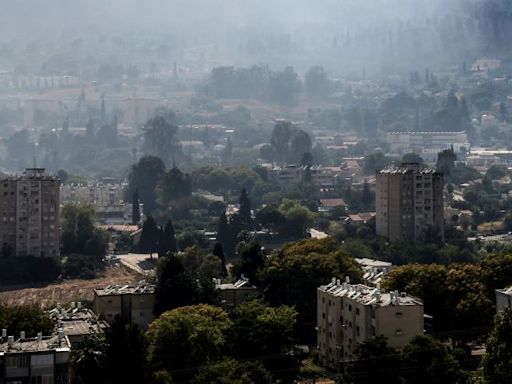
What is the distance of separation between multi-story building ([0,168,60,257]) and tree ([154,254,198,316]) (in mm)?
8530

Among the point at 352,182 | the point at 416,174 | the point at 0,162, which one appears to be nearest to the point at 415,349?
the point at 416,174

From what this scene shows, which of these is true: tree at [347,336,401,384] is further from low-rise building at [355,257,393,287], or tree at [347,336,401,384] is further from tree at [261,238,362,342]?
low-rise building at [355,257,393,287]

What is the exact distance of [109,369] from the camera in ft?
35.2

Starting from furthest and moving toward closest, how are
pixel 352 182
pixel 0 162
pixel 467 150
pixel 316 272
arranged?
1. pixel 0 162
2. pixel 467 150
3. pixel 352 182
4. pixel 316 272

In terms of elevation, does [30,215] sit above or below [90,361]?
above

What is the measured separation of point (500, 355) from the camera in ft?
33.0

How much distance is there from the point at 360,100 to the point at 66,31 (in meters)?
26.6

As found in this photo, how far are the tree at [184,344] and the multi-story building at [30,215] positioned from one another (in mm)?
11050

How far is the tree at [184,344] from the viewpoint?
11.8 m

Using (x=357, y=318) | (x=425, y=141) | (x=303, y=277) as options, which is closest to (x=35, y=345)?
(x=357, y=318)

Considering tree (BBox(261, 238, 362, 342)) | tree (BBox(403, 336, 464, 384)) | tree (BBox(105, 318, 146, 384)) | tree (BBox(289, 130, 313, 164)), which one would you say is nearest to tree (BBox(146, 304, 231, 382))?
tree (BBox(105, 318, 146, 384))

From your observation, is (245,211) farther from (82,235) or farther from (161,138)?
(161,138)

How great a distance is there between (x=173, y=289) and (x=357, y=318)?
2.87 meters

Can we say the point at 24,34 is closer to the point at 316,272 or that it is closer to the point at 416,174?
the point at 416,174
